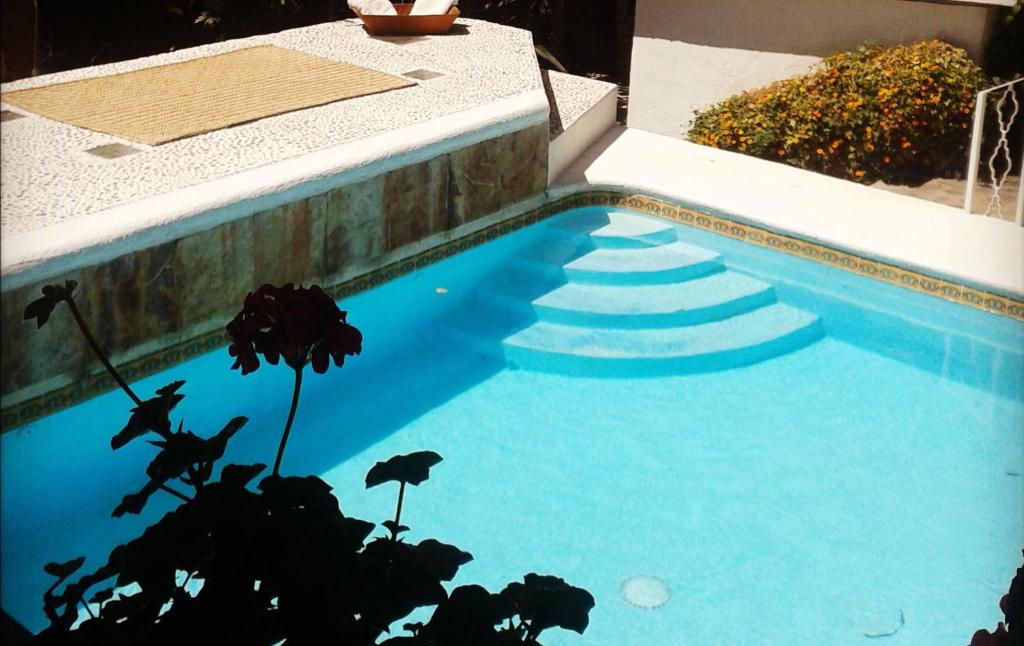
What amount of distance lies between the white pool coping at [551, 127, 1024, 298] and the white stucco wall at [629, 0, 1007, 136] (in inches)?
63.4

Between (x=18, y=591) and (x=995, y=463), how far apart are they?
3788mm

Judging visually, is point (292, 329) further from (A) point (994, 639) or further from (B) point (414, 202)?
(B) point (414, 202)

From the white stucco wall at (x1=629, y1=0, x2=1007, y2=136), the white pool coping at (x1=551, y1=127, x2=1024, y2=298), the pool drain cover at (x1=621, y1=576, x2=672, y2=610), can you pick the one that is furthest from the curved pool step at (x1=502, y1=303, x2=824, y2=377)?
the white stucco wall at (x1=629, y1=0, x2=1007, y2=136)

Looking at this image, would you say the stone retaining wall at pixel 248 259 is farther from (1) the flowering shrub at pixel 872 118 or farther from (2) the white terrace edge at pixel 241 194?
(1) the flowering shrub at pixel 872 118

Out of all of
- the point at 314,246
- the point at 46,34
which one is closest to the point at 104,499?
the point at 314,246

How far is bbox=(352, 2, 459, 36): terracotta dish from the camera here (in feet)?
27.5

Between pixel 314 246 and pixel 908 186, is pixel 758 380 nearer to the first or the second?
pixel 314 246

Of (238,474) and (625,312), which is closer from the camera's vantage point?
(238,474)

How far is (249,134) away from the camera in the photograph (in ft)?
19.1

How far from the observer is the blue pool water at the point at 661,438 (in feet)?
13.4

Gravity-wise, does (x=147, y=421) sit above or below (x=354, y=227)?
above

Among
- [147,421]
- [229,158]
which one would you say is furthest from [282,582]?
[229,158]

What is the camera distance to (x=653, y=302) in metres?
5.98

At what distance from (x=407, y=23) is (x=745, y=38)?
2612 millimetres
